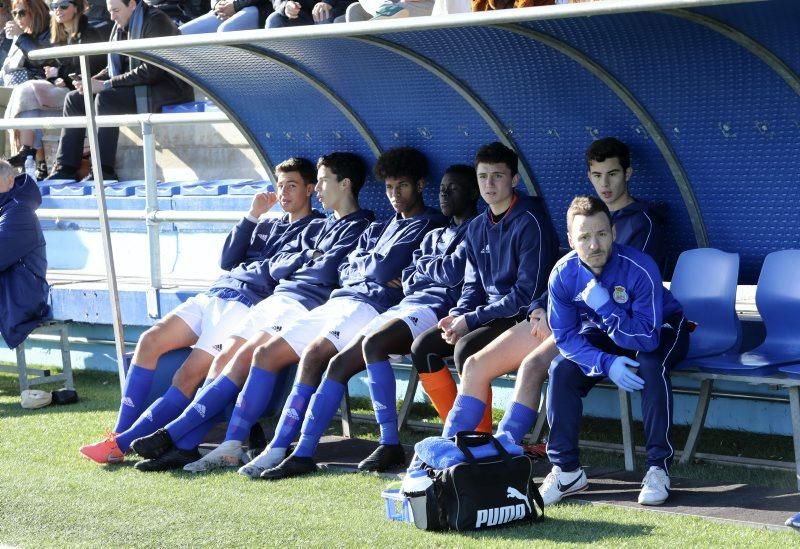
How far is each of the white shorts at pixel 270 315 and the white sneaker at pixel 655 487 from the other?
6.78ft

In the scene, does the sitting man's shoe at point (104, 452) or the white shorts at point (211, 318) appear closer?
the sitting man's shoe at point (104, 452)

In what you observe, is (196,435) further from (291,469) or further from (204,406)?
(291,469)

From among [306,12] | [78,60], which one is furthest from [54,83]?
[306,12]

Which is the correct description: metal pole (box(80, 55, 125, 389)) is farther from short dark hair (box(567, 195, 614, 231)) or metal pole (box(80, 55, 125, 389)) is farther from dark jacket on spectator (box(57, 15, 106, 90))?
dark jacket on spectator (box(57, 15, 106, 90))

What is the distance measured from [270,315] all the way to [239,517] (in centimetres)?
164

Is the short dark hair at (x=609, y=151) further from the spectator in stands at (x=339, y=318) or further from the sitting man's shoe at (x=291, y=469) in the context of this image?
the sitting man's shoe at (x=291, y=469)

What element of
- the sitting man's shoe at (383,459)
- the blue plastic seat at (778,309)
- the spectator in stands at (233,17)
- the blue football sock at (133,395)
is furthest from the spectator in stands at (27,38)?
the blue plastic seat at (778,309)

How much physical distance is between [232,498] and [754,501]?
2093 mm

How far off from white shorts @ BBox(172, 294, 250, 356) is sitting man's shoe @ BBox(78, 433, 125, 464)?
68 centimetres

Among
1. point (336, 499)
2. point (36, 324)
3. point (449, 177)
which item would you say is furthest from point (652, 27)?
point (36, 324)

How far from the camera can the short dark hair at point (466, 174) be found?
6.45 metres

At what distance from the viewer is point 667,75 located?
577cm

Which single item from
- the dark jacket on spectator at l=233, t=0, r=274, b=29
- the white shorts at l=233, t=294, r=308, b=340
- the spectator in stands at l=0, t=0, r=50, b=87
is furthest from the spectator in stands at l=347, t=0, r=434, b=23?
the spectator in stands at l=0, t=0, r=50, b=87

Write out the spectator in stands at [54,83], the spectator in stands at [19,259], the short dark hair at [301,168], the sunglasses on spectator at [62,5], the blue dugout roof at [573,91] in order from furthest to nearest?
the spectator in stands at [54,83] < the sunglasses on spectator at [62,5] < the spectator in stands at [19,259] < the short dark hair at [301,168] < the blue dugout roof at [573,91]
